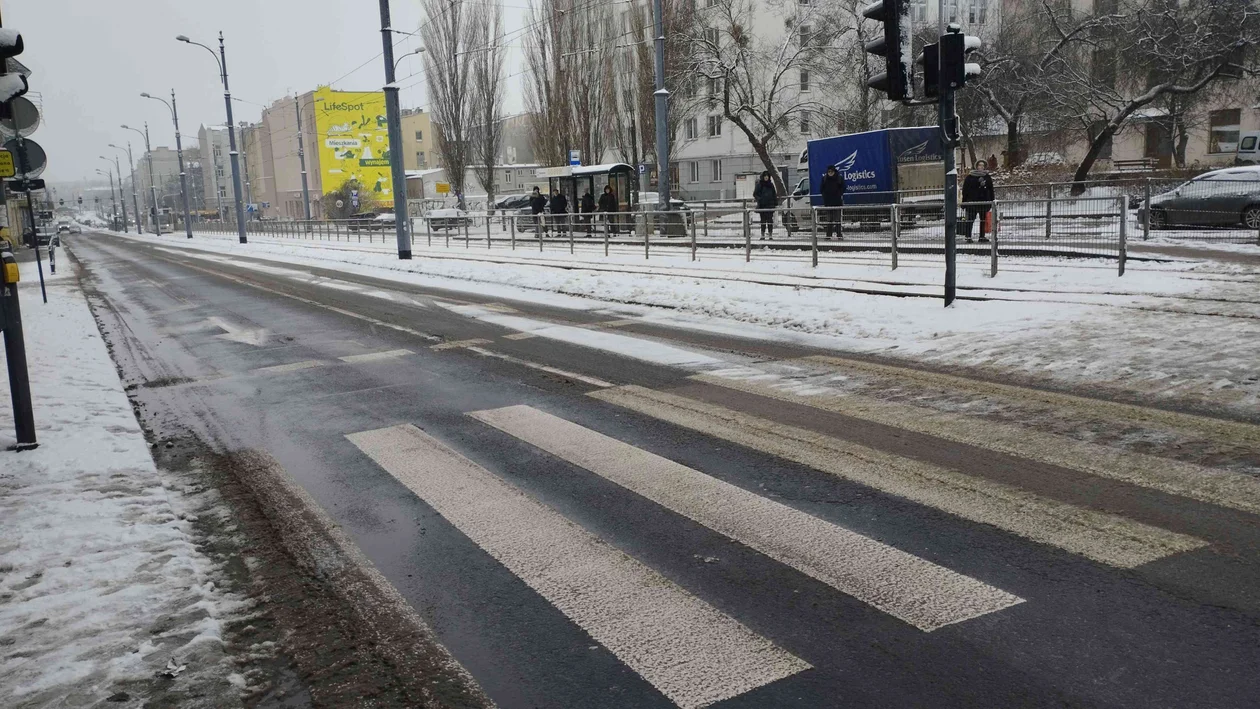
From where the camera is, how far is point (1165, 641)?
319 centimetres

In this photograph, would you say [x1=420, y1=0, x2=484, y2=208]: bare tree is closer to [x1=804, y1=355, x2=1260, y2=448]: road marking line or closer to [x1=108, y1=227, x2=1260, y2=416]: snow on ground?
[x1=108, y1=227, x2=1260, y2=416]: snow on ground

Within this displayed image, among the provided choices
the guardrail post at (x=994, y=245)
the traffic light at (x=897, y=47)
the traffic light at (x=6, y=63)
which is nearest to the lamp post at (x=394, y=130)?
the guardrail post at (x=994, y=245)

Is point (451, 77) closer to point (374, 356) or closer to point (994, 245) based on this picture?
point (994, 245)

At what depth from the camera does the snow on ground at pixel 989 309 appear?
26.0ft

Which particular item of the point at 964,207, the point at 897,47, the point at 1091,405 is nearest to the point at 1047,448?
the point at 1091,405

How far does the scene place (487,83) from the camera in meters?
54.4

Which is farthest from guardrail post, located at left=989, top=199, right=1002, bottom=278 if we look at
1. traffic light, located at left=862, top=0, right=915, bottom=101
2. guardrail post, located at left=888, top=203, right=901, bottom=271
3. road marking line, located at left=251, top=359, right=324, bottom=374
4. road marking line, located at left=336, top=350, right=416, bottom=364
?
road marking line, located at left=251, top=359, right=324, bottom=374

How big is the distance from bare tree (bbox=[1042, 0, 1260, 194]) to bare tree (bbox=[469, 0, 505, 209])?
3014cm

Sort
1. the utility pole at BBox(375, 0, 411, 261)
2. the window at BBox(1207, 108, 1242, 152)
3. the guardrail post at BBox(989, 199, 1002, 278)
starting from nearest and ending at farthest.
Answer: the guardrail post at BBox(989, 199, 1002, 278) → the utility pole at BBox(375, 0, 411, 261) → the window at BBox(1207, 108, 1242, 152)

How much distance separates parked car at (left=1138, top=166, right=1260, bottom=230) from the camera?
1953 centimetres

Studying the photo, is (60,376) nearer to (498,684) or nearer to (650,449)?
(650,449)

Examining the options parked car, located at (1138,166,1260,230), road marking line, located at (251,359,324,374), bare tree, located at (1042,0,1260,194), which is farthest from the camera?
bare tree, located at (1042,0,1260,194)

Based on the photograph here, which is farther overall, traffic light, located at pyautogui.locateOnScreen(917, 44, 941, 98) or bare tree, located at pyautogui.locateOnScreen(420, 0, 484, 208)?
bare tree, located at pyautogui.locateOnScreen(420, 0, 484, 208)

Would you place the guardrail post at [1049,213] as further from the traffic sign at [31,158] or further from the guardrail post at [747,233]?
the traffic sign at [31,158]
